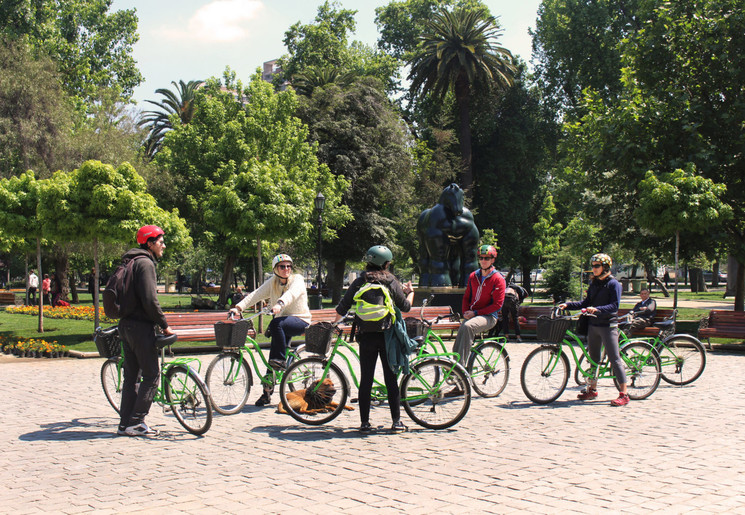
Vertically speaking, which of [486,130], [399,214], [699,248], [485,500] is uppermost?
[486,130]

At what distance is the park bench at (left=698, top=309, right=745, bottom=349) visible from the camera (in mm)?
16453

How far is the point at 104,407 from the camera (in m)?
9.01

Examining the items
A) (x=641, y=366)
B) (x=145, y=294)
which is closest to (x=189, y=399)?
(x=145, y=294)

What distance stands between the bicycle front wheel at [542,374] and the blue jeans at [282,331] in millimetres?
2786

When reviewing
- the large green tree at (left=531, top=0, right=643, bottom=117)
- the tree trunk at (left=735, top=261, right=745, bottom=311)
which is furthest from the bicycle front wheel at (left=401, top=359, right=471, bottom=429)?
the large green tree at (left=531, top=0, right=643, bottom=117)

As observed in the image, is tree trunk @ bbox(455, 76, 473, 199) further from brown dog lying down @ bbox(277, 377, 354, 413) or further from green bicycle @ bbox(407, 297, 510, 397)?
brown dog lying down @ bbox(277, 377, 354, 413)

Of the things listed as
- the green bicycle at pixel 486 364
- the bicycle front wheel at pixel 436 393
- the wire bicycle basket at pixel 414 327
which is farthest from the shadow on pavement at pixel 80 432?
the green bicycle at pixel 486 364

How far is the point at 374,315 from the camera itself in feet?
23.4

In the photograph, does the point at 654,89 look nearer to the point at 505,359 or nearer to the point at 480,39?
the point at 505,359

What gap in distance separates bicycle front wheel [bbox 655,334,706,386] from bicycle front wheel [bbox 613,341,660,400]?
31.8 inches

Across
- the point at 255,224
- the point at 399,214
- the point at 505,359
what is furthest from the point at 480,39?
the point at 505,359

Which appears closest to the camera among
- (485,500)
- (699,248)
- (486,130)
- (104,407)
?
(485,500)

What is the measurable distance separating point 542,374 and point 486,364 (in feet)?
2.30

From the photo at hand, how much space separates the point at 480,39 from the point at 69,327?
2937cm
